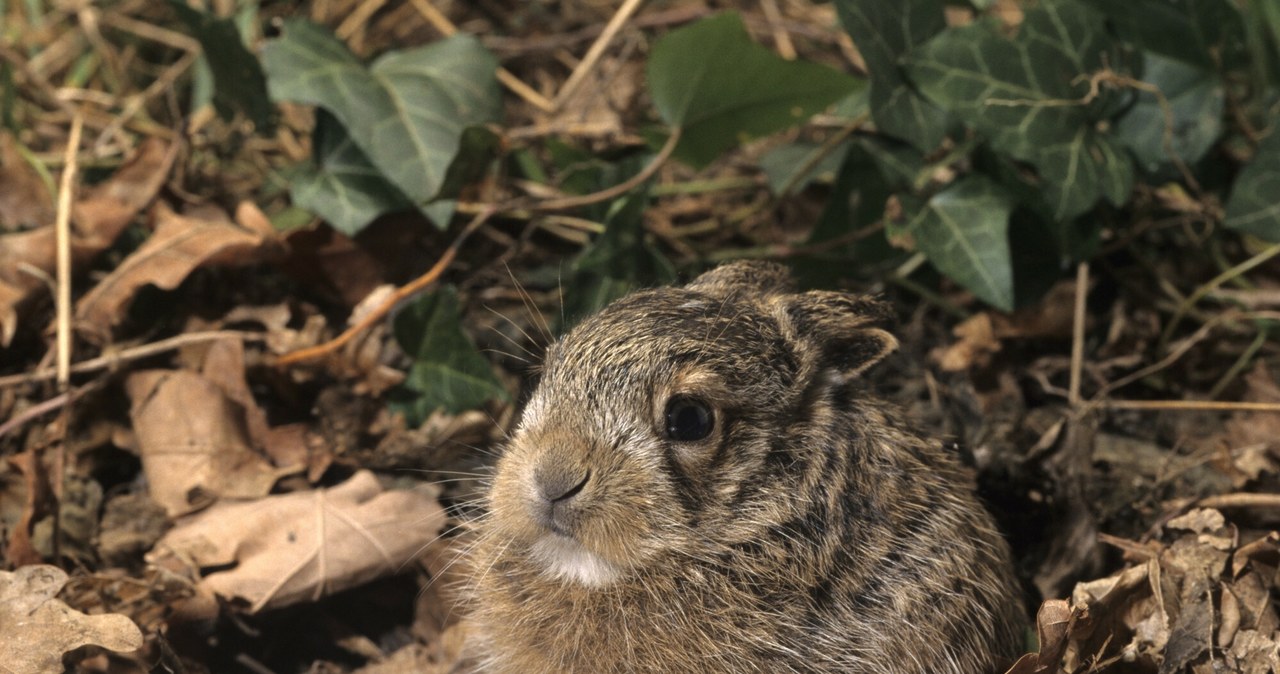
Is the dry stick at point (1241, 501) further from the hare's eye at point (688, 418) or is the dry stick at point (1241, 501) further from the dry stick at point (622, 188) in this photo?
the dry stick at point (622, 188)

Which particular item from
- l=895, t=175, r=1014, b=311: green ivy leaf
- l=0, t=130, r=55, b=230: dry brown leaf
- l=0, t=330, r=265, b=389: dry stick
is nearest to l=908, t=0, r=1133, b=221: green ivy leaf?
l=895, t=175, r=1014, b=311: green ivy leaf

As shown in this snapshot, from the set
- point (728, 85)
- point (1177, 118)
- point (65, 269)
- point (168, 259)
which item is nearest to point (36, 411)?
point (65, 269)

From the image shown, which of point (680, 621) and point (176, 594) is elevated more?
point (680, 621)

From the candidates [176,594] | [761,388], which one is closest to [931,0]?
[761,388]

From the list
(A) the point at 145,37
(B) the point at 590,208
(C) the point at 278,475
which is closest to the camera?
(C) the point at 278,475

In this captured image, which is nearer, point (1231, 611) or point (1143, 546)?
point (1231, 611)

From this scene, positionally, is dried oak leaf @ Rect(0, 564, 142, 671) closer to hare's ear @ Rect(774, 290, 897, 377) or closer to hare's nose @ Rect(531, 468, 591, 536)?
hare's nose @ Rect(531, 468, 591, 536)

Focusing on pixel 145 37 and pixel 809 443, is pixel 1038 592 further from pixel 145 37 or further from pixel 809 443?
pixel 145 37

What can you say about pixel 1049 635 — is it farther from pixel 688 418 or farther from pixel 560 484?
pixel 560 484

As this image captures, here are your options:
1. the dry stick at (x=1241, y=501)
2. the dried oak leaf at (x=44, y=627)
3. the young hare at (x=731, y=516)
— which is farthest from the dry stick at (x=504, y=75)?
the dry stick at (x=1241, y=501)
